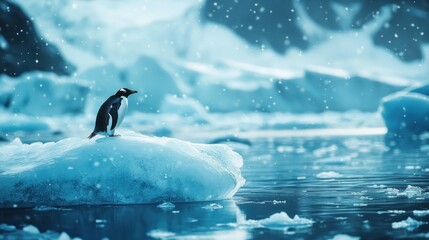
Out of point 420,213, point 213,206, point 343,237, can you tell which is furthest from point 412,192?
point 343,237

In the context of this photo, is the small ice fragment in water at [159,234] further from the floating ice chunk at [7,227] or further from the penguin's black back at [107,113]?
the penguin's black back at [107,113]

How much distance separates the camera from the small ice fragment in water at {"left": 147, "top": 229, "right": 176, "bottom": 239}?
282 inches

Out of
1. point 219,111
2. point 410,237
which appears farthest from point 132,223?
point 219,111

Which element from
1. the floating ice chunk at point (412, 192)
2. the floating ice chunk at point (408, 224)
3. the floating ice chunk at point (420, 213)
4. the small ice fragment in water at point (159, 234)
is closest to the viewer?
the small ice fragment in water at point (159, 234)

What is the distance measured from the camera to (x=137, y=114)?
591ft

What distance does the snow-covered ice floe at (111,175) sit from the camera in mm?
9602

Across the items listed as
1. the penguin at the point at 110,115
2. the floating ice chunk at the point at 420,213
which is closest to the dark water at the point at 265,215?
the floating ice chunk at the point at 420,213

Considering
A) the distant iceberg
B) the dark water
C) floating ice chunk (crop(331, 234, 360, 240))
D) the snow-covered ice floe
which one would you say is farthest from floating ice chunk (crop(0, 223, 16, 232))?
the distant iceberg

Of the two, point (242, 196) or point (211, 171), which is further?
point (242, 196)

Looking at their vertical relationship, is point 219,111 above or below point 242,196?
above

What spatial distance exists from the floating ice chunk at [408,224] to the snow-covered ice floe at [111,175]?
3193 mm

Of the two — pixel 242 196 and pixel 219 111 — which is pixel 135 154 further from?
pixel 219 111

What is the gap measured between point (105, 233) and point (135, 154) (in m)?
2.53

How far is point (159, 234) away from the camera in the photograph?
7305 millimetres
